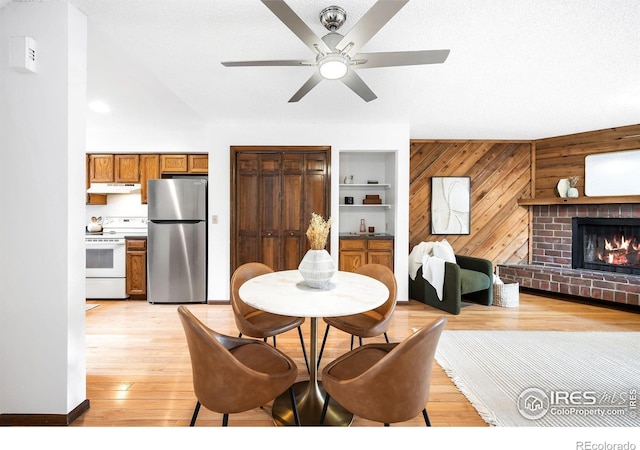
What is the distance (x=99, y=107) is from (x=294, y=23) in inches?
127

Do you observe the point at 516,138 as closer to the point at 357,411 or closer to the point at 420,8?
the point at 420,8

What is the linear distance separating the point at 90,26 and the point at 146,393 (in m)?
2.41

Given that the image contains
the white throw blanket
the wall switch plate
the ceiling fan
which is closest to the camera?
the ceiling fan

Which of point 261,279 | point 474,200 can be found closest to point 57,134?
point 261,279

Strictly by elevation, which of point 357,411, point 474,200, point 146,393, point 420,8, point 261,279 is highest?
point 420,8

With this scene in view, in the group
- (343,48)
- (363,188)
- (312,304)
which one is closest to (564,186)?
(363,188)

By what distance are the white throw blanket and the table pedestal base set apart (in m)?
2.36

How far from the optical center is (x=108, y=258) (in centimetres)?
425

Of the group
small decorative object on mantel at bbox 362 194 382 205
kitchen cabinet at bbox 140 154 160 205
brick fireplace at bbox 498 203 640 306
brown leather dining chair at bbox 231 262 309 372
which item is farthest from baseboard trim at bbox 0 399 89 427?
brick fireplace at bbox 498 203 640 306

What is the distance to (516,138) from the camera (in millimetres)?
4750

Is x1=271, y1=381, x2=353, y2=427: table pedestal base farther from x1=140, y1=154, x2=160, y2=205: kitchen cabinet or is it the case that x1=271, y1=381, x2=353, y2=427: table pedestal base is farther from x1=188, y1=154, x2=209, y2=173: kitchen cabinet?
x1=140, y1=154, x2=160, y2=205: kitchen cabinet

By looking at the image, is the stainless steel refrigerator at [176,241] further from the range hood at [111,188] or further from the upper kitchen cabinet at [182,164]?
the range hood at [111,188]

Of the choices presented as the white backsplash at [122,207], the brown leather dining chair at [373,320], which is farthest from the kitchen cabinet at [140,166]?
the brown leather dining chair at [373,320]

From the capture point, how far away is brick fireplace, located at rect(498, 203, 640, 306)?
3.89 m
